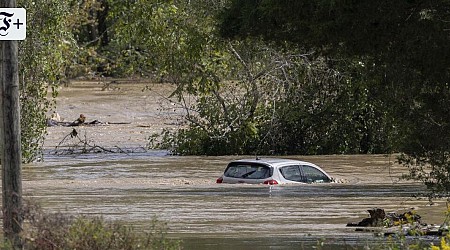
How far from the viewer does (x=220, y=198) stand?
91.9 feet

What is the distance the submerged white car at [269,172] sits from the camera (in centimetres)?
3098

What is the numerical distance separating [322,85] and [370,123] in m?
2.40

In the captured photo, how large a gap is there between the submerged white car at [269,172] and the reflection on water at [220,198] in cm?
37

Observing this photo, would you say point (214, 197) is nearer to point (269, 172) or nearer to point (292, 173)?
point (269, 172)

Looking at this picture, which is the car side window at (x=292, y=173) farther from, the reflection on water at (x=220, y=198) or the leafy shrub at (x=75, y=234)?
the leafy shrub at (x=75, y=234)

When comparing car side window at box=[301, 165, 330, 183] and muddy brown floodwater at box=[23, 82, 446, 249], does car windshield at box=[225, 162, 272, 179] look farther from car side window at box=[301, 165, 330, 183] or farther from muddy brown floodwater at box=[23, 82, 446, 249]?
car side window at box=[301, 165, 330, 183]

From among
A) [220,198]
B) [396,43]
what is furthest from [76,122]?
[396,43]

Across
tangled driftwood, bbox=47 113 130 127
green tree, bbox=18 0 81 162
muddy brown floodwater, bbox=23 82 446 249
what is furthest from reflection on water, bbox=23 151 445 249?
tangled driftwood, bbox=47 113 130 127

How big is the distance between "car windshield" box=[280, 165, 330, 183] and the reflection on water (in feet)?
1.35

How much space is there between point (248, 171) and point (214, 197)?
3472 millimetres

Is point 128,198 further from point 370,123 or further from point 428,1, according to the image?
point 370,123

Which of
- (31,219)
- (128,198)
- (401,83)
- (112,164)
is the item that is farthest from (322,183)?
(31,219)

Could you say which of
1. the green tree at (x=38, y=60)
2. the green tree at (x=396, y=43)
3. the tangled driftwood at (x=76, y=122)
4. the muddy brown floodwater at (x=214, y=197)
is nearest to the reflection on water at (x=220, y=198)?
the muddy brown floodwater at (x=214, y=197)

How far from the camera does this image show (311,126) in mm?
44156
